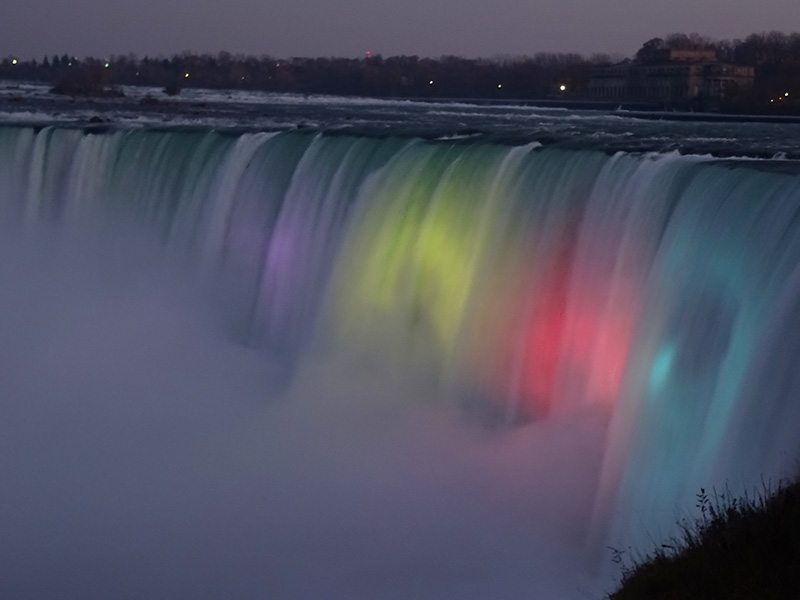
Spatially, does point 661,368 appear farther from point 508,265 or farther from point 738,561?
point 738,561

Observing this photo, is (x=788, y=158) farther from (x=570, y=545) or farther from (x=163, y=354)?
A: (x=163, y=354)

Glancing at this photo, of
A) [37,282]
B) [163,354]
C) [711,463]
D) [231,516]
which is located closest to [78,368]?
[163,354]

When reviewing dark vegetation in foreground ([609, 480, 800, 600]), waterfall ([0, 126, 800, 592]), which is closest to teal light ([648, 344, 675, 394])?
waterfall ([0, 126, 800, 592])

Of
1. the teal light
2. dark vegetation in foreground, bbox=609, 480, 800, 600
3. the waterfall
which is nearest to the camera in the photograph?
dark vegetation in foreground, bbox=609, 480, 800, 600

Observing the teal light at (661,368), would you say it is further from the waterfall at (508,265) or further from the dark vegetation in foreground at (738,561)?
the dark vegetation in foreground at (738,561)

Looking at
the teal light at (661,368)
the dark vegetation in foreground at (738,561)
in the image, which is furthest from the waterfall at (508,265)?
the dark vegetation in foreground at (738,561)

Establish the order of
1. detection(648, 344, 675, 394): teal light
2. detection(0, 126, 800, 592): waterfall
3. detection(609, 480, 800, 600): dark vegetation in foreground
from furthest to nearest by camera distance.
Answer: detection(648, 344, 675, 394): teal light
detection(0, 126, 800, 592): waterfall
detection(609, 480, 800, 600): dark vegetation in foreground

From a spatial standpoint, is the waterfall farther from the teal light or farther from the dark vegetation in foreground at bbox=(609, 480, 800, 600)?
the dark vegetation in foreground at bbox=(609, 480, 800, 600)
